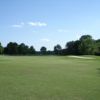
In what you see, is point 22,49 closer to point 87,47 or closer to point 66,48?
point 66,48

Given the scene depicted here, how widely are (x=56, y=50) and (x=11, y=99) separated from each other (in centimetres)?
15358

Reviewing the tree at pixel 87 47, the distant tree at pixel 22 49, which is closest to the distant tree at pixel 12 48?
the distant tree at pixel 22 49

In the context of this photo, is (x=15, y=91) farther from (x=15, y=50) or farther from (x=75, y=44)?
(x=15, y=50)

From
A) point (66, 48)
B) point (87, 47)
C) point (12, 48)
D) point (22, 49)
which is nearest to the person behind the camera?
point (87, 47)

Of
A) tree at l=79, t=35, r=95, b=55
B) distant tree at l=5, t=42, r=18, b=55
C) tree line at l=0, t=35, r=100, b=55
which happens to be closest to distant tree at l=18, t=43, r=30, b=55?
tree line at l=0, t=35, r=100, b=55

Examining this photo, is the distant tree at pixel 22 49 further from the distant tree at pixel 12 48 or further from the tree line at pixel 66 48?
the distant tree at pixel 12 48

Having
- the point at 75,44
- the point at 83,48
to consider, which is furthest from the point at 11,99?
Answer: the point at 75,44

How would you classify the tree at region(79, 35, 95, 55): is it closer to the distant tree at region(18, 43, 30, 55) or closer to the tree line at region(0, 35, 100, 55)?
the tree line at region(0, 35, 100, 55)

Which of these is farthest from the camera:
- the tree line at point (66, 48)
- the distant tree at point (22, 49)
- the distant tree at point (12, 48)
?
the distant tree at point (22, 49)

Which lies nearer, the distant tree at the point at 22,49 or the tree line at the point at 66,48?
the tree line at the point at 66,48

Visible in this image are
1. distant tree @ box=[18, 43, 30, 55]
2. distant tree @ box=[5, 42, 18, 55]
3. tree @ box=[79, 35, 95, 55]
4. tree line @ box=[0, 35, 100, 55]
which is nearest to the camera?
tree @ box=[79, 35, 95, 55]

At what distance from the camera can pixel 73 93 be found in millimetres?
10891

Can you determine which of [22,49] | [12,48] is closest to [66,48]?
[22,49]

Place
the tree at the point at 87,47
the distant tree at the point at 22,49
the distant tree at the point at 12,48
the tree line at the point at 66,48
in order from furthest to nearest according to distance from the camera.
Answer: the distant tree at the point at 22,49
the distant tree at the point at 12,48
the tree line at the point at 66,48
the tree at the point at 87,47
